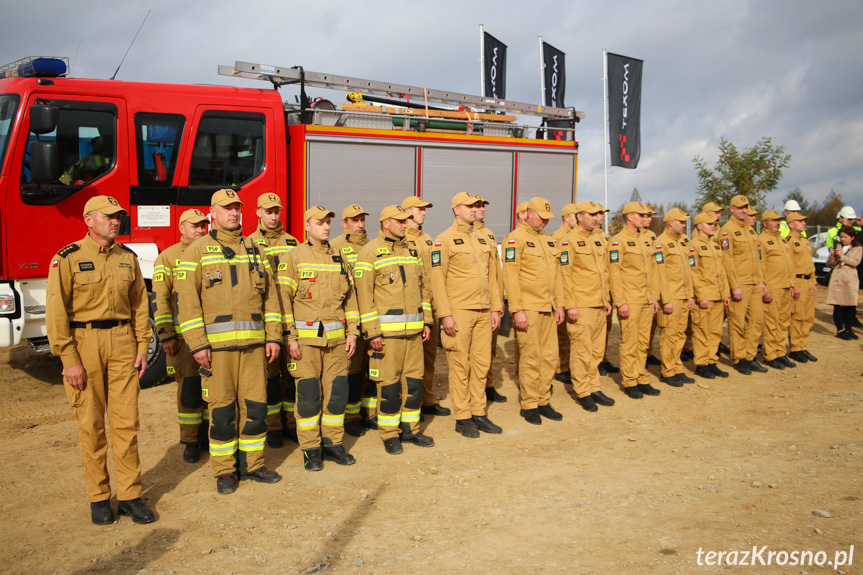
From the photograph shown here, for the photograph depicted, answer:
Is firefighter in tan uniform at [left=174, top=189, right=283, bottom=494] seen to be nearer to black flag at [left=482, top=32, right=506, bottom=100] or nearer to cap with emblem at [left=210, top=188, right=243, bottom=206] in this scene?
cap with emblem at [left=210, top=188, right=243, bottom=206]

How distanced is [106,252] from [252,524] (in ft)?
6.17

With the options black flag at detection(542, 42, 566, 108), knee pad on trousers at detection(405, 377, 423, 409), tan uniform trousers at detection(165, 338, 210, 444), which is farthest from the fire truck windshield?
black flag at detection(542, 42, 566, 108)

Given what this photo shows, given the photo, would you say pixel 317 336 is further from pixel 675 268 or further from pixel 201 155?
pixel 675 268

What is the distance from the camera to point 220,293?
14.4 ft

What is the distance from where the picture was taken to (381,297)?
5.23 m

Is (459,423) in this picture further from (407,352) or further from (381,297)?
(381,297)

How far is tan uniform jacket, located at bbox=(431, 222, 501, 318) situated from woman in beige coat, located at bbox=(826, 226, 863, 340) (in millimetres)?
7192

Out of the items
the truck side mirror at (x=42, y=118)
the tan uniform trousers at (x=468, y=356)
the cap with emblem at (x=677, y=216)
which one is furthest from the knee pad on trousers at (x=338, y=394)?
the cap with emblem at (x=677, y=216)

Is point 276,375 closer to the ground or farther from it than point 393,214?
closer to the ground

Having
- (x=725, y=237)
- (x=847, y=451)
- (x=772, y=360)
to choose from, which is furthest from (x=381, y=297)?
(x=772, y=360)

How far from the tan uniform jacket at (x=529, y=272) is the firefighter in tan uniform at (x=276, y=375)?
2.00 meters

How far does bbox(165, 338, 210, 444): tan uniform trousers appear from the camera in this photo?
5004mm

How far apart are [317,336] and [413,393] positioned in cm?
101

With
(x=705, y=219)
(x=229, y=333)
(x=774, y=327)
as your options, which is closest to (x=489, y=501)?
(x=229, y=333)
